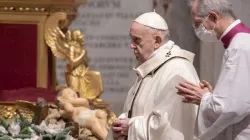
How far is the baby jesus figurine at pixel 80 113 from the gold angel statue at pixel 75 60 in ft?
1.19

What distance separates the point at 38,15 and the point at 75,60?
0.41m

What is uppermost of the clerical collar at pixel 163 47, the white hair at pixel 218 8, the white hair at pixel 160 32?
the white hair at pixel 218 8

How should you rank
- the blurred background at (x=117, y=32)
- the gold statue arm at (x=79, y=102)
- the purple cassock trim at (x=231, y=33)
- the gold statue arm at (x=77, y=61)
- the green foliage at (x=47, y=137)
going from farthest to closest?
the blurred background at (x=117, y=32)
the gold statue arm at (x=77, y=61)
the gold statue arm at (x=79, y=102)
the green foliage at (x=47, y=137)
the purple cassock trim at (x=231, y=33)

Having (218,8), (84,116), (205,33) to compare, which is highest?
(218,8)

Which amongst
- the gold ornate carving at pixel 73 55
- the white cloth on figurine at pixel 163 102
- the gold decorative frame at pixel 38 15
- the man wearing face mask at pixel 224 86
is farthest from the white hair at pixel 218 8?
the gold decorative frame at pixel 38 15

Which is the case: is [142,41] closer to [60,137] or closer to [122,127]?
[122,127]

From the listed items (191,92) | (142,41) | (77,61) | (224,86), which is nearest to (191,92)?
(191,92)

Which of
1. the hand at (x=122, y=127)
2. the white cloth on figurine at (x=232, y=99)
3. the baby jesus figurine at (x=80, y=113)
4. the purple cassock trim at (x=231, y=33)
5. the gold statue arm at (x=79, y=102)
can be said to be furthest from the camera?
the gold statue arm at (x=79, y=102)

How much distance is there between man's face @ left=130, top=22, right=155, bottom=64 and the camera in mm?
5043

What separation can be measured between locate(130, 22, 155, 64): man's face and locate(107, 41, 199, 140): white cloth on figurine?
1.4 inches

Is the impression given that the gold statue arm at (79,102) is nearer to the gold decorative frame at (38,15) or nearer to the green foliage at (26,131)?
the gold decorative frame at (38,15)

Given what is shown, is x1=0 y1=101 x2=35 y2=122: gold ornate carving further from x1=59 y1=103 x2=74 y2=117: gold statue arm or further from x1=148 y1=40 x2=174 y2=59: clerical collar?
x1=148 y1=40 x2=174 y2=59: clerical collar

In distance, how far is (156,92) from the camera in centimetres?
502

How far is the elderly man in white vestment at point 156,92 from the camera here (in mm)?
4902
